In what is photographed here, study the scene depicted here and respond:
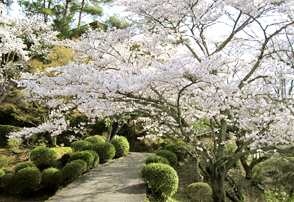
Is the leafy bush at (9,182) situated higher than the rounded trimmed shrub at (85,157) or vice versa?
the rounded trimmed shrub at (85,157)

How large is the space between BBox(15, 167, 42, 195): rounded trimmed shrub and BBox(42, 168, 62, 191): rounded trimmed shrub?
0.70 ft

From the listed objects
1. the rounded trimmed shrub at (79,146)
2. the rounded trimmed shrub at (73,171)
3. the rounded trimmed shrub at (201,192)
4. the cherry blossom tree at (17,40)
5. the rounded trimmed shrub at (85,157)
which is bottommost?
the rounded trimmed shrub at (201,192)

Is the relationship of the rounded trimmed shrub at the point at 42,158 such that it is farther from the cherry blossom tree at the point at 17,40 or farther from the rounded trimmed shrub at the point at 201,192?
the rounded trimmed shrub at the point at 201,192

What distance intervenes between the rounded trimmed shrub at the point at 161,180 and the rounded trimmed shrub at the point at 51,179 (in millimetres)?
2771

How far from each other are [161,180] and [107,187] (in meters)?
1.51

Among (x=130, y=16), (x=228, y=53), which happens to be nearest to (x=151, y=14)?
(x=130, y=16)

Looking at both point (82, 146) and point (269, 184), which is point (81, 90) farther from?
point (269, 184)

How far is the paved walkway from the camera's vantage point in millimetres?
4777

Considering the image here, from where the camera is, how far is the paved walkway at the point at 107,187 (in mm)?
4777

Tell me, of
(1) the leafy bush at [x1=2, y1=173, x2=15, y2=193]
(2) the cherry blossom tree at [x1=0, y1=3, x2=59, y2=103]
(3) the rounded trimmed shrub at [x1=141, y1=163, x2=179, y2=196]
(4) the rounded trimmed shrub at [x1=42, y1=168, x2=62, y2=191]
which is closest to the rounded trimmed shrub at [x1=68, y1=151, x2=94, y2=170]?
(4) the rounded trimmed shrub at [x1=42, y1=168, x2=62, y2=191]

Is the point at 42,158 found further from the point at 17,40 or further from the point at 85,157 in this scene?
the point at 17,40

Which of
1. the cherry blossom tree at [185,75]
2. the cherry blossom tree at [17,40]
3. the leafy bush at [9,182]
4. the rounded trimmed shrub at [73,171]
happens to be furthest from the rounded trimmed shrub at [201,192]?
the cherry blossom tree at [17,40]

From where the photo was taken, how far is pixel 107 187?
561 centimetres

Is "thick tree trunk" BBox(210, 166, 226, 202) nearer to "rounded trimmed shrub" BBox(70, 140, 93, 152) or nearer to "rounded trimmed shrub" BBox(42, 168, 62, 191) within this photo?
"rounded trimmed shrub" BBox(42, 168, 62, 191)
